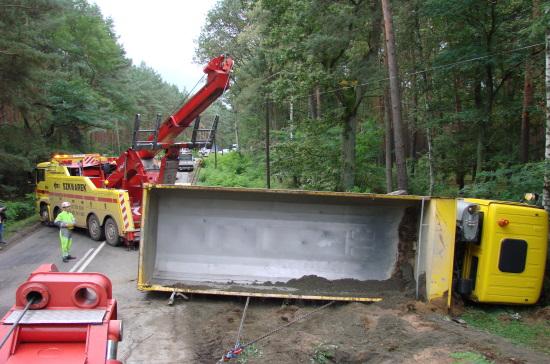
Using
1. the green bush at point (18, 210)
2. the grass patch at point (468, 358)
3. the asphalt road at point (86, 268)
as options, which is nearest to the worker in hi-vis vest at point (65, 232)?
the asphalt road at point (86, 268)

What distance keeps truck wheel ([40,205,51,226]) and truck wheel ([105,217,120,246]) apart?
4.49 metres

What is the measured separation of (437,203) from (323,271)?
2387 millimetres

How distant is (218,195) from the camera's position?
9273 millimetres

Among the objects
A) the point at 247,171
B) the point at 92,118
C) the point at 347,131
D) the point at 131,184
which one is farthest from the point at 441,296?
the point at 247,171

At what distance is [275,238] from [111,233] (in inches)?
264

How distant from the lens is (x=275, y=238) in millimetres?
9242

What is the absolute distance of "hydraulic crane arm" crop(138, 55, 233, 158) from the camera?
1370cm

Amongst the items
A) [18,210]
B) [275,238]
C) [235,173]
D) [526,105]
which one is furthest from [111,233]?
[235,173]

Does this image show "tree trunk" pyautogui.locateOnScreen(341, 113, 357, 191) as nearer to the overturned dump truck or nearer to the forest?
the forest

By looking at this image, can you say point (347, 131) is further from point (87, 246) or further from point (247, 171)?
point (247, 171)

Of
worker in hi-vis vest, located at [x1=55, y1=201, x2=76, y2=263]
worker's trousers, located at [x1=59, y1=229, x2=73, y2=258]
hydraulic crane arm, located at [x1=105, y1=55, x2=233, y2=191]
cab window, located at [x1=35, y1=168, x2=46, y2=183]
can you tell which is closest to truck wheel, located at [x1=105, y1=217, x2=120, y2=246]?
hydraulic crane arm, located at [x1=105, y1=55, x2=233, y2=191]

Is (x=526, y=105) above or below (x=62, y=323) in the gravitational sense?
above

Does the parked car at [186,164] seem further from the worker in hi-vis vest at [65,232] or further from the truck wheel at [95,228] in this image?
the worker in hi-vis vest at [65,232]

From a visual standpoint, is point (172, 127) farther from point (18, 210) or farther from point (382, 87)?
point (382, 87)
